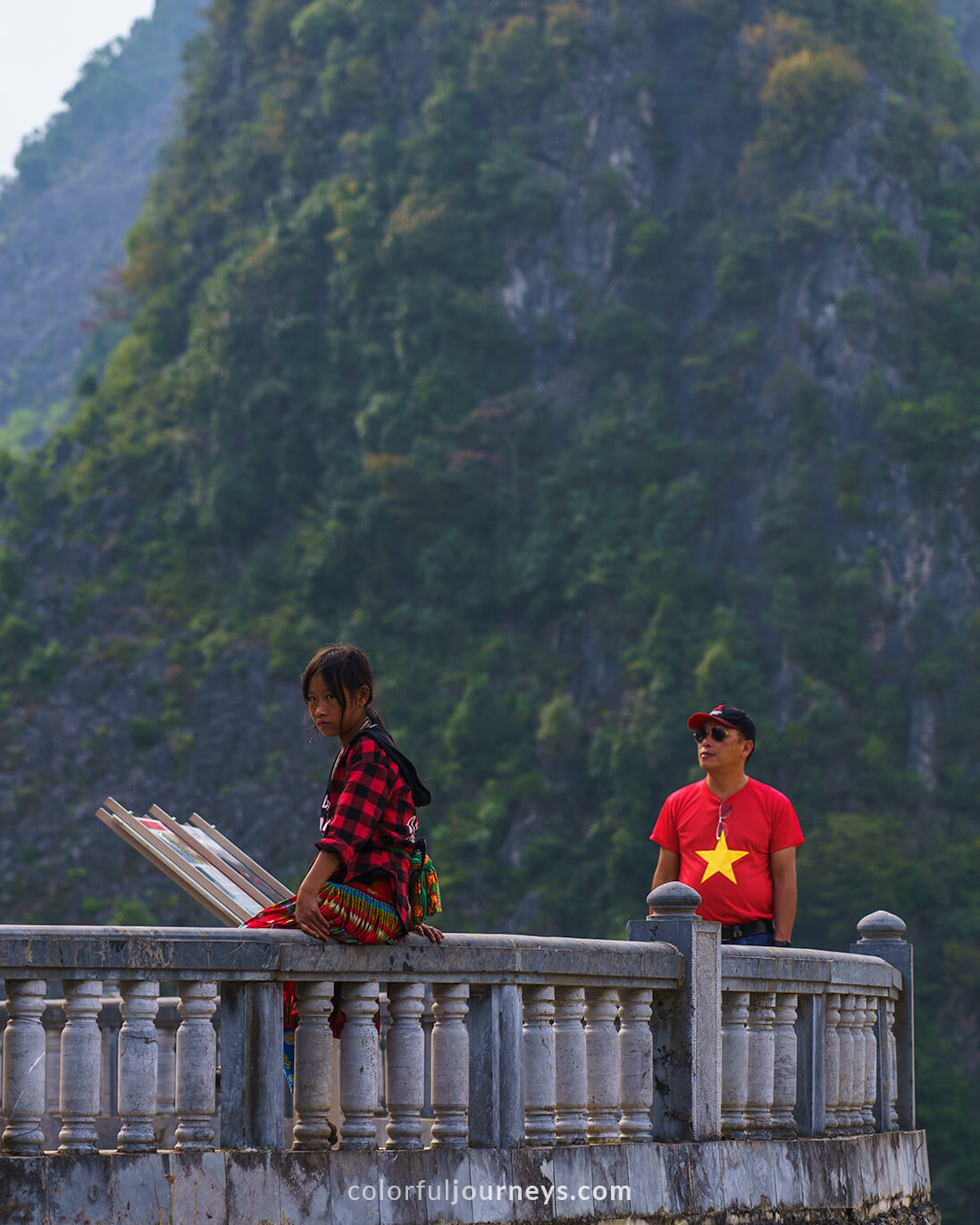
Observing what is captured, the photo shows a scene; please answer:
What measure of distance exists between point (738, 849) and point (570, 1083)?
172 centimetres

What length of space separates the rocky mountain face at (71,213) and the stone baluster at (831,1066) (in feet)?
334

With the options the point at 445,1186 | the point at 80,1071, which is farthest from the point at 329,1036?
the point at 80,1071

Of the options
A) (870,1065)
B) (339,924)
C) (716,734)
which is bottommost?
(870,1065)

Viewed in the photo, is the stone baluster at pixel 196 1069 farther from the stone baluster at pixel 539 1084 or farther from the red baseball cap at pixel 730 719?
the red baseball cap at pixel 730 719

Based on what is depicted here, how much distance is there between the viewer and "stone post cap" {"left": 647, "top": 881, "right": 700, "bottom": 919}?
654cm

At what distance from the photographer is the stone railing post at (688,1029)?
20.9ft

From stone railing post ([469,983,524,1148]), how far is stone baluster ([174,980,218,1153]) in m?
0.96

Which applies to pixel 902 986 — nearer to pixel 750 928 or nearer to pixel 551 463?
pixel 750 928

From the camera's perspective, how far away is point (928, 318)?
52656 millimetres

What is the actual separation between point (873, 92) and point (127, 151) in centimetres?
9260

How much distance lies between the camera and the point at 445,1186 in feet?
18.2

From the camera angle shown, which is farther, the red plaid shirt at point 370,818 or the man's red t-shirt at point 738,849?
the man's red t-shirt at point 738,849

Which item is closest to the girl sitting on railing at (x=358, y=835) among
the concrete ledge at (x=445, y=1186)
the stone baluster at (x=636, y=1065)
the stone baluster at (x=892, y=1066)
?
the concrete ledge at (x=445, y=1186)

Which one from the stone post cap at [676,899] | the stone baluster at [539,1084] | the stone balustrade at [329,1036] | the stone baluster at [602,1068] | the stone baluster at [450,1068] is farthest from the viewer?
the stone post cap at [676,899]
